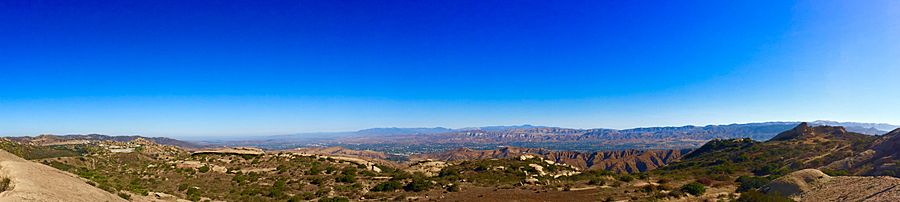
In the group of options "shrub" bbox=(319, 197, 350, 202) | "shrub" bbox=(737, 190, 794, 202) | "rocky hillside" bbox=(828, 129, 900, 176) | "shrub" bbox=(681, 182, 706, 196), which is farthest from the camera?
"rocky hillside" bbox=(828, 129, 900, 176)

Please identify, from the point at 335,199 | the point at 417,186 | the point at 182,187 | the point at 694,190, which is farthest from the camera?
the point at 417,186

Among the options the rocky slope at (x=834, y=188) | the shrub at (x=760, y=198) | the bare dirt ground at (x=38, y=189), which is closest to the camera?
the bare dirt ground at (x=38, y=189)

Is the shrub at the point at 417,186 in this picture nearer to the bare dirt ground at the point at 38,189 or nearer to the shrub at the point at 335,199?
the shrub at the point at 335,199

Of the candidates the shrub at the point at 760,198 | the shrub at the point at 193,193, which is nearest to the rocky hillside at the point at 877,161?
the shrub at the point at 760,198

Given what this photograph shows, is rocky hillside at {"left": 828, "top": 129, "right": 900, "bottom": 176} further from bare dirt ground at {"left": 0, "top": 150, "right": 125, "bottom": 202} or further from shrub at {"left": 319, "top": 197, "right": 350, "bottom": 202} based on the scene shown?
bare dirt ground at {"left": 0, "top": 150, "right": 125, "bottom": 202}

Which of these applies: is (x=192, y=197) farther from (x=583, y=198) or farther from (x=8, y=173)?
(x=583, y=198)

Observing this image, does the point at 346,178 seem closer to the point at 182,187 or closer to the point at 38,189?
the point at 182,187

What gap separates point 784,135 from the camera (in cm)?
9856

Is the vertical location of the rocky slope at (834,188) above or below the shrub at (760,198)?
above

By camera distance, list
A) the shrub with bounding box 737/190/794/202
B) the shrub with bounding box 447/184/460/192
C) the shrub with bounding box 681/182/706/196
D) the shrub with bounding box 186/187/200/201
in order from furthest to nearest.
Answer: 1. the shrub with bounding box 447/184/460/192
2. the shrub with bounding box 681/182/706/196
3. the shrub with bounding box 186/187/200/201
4. the shrub with bounding box 737/190/794/202

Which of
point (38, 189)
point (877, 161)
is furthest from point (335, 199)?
point (877, 161)

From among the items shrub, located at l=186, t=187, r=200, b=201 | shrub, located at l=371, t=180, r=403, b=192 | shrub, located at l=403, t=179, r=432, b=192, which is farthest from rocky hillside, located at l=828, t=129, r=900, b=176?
shrub, located at l=186, t=187, r=200, b=201

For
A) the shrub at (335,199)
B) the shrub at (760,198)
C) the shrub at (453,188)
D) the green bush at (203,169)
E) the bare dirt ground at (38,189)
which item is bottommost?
the shrub at (453,188)

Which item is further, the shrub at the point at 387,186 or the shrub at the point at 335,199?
the shrub at the point at 387,186
